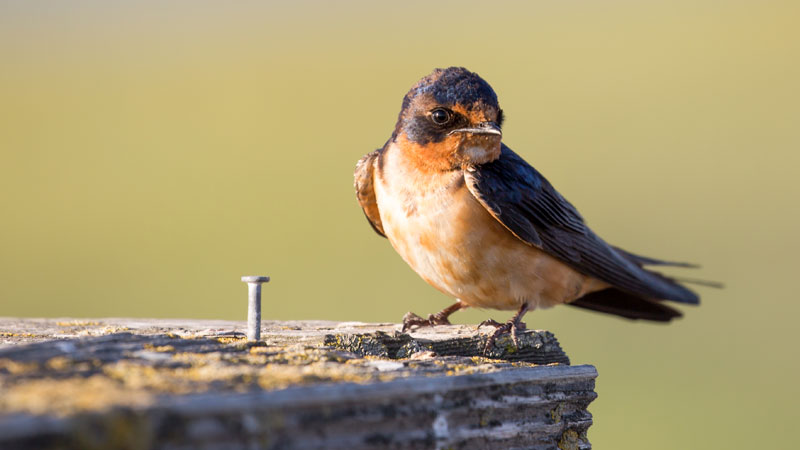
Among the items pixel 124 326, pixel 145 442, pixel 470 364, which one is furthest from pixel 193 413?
pixel 124 326

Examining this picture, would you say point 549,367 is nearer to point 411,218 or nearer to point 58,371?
point 58,371

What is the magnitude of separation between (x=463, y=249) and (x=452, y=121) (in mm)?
647

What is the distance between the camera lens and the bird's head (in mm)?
4695

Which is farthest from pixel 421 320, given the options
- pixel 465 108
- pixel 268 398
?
pixel 268 398

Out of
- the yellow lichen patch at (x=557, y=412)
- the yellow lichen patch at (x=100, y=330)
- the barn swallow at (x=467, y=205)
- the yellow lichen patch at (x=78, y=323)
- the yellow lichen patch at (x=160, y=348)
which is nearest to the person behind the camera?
the yellow lichen patch at (x=160, y=348)

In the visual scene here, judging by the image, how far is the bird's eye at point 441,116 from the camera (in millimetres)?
4793

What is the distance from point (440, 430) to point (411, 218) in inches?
115

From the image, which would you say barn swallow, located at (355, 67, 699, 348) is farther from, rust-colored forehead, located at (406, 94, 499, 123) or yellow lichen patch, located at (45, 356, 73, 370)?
yellow lichen patch, located at (45, 356, 73, 370)

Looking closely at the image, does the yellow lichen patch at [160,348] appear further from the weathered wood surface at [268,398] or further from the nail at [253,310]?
the nail at [253,310]

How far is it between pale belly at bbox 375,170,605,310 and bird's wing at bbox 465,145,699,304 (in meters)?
0.08

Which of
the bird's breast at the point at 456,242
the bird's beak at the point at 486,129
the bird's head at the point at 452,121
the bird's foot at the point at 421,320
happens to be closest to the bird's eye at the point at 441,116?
the bird's head at the point at 452,121

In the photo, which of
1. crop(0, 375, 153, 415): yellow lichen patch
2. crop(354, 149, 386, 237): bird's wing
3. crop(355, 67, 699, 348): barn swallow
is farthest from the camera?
crop(354, 149, 386, 237): bird's wing

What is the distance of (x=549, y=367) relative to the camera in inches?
92.8

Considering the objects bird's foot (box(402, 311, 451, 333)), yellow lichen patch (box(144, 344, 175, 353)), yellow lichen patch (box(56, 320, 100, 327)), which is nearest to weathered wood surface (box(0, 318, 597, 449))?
yellow lichen patch (box(144, 344, 175, 353))
